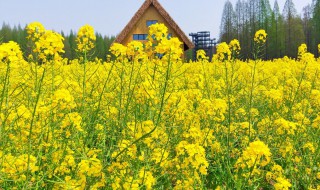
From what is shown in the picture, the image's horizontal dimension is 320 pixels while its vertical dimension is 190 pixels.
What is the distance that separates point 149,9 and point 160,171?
1862 centimetres

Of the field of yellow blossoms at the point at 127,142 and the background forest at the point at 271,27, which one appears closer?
the field of yellow blossoms at the point at 127,142

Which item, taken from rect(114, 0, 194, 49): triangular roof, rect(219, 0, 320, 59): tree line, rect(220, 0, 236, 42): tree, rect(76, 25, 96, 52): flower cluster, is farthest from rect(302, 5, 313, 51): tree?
rect(76, 25, 96, 52): flower cluster

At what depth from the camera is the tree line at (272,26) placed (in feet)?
109

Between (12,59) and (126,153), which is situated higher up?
(12,59)

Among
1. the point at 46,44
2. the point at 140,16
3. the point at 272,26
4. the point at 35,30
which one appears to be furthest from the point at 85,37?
the point at 272,26

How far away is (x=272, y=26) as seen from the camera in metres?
33.4

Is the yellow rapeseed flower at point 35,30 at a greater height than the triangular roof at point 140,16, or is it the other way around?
the triangular roof at point 140,16

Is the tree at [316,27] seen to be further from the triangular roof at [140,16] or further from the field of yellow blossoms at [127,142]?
the field of yellow blossoms at [127,142]

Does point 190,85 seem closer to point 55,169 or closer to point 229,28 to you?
point 55,169

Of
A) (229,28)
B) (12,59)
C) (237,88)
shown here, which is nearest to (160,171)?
(12,59)

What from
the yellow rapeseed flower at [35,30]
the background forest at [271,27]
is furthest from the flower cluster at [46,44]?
the background forest at [271,27]

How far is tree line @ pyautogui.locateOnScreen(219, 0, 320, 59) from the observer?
3309cm

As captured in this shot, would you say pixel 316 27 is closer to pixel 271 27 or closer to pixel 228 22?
pixel 271 27

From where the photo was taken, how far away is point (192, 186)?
96.4 inches
